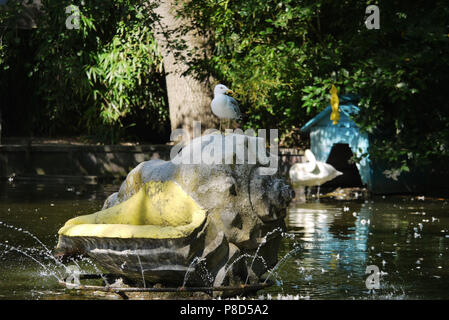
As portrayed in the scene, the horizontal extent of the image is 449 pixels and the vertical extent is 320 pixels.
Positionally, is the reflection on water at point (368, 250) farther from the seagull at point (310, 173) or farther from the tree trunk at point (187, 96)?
the tree trunk at point (187, 96)

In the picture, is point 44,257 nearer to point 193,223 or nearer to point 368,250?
point 193,223

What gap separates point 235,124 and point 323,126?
202cm

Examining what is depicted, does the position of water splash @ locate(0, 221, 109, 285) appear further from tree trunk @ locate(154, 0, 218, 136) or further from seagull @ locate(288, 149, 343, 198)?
tree trunk @ locate(154, 0, 218, 136)

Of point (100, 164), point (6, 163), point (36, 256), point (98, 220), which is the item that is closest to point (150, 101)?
point (100, 164)

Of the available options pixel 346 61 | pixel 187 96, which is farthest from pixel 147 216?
pixel 187 96

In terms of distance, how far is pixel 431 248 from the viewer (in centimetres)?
771

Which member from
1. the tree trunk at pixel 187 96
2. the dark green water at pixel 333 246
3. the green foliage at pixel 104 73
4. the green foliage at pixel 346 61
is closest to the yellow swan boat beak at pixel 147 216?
the dark green water at pixel 333 246

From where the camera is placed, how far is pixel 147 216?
5.36 meters

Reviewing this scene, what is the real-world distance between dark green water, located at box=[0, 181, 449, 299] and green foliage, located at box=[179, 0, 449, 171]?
1.18 m

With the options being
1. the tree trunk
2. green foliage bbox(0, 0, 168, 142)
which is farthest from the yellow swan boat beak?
green foliage bbox(0, 0, 168, 142)

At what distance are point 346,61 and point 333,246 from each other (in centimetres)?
619

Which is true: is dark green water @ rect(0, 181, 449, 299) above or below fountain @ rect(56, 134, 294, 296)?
below

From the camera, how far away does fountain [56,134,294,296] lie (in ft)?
16.6
